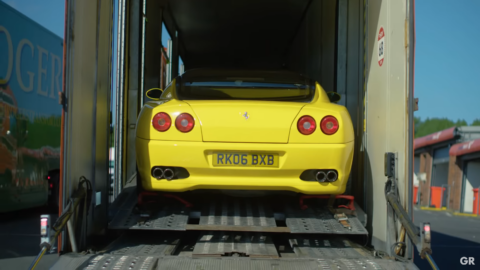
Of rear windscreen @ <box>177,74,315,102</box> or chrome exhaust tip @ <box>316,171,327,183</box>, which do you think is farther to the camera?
rear windscreen @ <box>177,74,315,102</box>

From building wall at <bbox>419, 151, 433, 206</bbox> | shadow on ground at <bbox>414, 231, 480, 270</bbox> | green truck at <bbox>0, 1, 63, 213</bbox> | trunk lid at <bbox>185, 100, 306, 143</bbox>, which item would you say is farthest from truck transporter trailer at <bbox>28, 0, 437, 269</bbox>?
building wall at <bbox>419, 151, 433, 206</bbox>

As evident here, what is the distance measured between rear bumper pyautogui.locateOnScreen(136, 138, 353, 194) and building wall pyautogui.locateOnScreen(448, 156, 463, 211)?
24.4m

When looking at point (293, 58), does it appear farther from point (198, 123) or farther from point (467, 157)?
point (467, 157)

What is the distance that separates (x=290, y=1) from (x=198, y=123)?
6791mm

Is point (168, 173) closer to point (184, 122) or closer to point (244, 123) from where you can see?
point (184, 122)

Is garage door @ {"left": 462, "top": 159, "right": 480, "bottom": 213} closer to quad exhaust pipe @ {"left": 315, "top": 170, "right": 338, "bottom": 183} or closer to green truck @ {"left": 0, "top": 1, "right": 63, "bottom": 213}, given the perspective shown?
green truck @ {"left": 0, "top": 1, "right": 63, "bottom": 213}

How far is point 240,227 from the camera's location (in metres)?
4.55

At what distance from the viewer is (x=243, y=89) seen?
5445 millimetres

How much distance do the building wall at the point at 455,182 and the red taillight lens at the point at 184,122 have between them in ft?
81.9

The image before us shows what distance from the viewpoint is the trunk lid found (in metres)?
4.56

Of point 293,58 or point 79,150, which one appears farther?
point 293,58

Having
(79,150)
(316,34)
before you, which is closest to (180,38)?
(316,34)

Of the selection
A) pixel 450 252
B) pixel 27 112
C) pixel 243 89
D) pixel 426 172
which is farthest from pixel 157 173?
pixel 426 172

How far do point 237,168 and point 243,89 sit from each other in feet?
3.88
